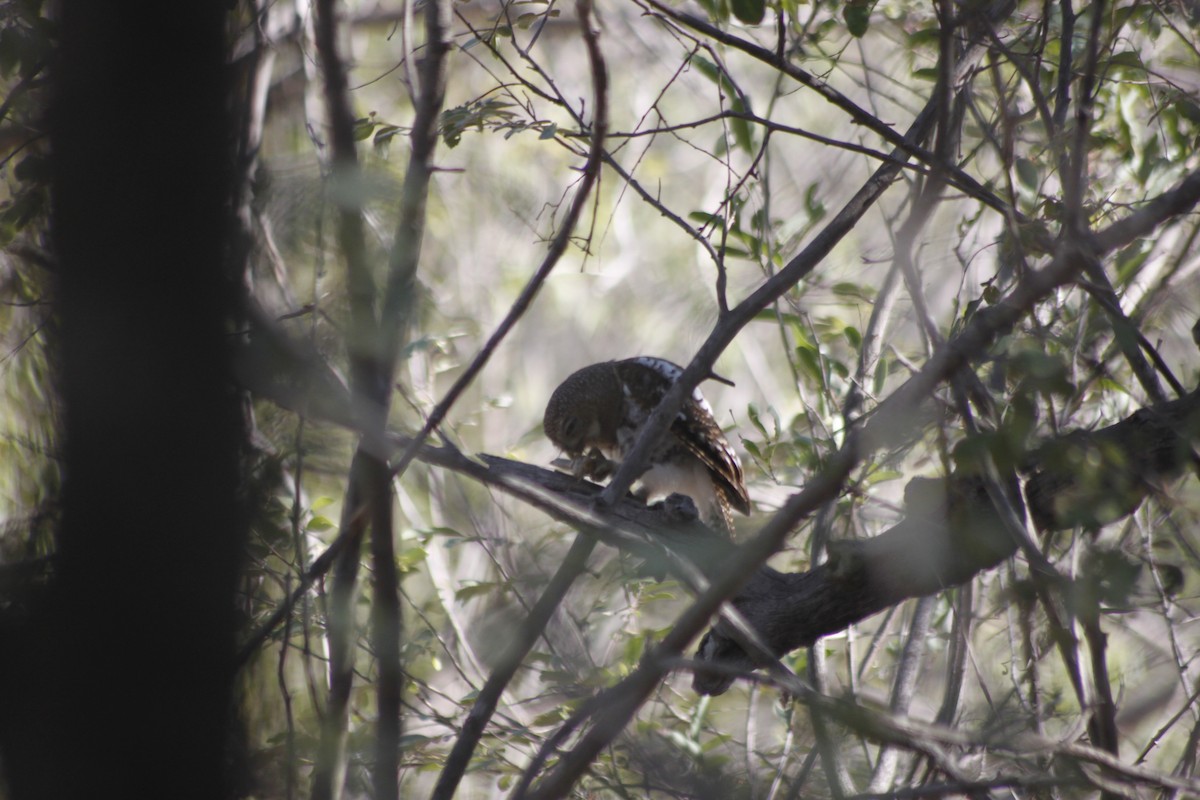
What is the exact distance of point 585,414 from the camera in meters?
5.23

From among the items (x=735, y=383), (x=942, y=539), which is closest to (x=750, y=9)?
(x=942, y=539)

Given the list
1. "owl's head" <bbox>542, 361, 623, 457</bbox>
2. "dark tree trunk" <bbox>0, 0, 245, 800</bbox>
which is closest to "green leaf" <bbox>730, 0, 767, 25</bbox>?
"dark tree trunk" <bbox>0, 0, 245, 800</bbox>

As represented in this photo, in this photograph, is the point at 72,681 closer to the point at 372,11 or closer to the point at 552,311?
the point at 372,11

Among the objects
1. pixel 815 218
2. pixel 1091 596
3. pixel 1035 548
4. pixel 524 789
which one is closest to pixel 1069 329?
pixel 815 218

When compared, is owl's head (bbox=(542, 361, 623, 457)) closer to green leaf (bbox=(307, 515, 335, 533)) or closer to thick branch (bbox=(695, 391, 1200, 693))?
green leaf (bbox=(307, 515, 335, 533))

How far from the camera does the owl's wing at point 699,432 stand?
490 centimetres

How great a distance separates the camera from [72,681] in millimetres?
1337

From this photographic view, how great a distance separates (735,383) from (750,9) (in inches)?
104

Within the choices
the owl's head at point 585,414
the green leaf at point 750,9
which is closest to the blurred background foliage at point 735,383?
the green leaf at point 750,9

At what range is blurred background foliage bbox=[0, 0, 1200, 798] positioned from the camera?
1932 millimetres

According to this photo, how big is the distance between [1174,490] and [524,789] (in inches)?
80.4

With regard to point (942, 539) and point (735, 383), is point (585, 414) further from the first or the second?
point (942, 539)

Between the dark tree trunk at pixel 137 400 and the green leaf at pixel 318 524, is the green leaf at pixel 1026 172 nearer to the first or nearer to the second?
the dark tree trunk at pixel 137 400

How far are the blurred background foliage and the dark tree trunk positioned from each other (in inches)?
8.5
